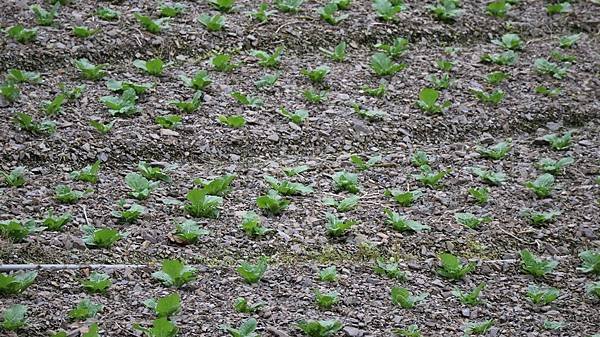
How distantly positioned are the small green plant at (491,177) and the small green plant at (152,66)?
186 centimetres

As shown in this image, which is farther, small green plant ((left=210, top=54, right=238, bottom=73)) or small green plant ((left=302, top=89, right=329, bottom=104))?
small green plant ((left=210, top=54, right=238, bottom=73))

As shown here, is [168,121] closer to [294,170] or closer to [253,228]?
[294,170]

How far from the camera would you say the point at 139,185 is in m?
4.53

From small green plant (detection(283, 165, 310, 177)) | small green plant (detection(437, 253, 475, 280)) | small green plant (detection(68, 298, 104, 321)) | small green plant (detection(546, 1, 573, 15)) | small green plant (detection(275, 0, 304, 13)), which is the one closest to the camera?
small green plant (detection(68, 298, 104, 321))

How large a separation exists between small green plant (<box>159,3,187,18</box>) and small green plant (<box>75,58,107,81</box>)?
2.24 ft

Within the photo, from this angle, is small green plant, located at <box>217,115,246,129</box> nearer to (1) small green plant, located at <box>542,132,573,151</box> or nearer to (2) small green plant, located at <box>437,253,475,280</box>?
(2) small green plant, located at <box>437,253,475,280</box>

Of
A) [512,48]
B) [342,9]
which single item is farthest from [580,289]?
[342,9]

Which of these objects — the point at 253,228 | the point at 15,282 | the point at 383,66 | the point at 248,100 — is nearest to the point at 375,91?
the point at 383,66

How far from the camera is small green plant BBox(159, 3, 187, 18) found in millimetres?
5875

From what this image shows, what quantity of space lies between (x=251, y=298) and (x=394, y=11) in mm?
2849

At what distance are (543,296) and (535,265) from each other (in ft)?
0.72

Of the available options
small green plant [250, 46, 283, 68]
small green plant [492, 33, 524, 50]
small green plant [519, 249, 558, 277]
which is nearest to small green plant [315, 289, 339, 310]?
small green plant [519, 249, 558, 277]

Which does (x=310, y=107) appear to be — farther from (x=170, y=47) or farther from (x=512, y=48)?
(x=512, y=48)

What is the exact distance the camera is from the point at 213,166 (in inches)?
191
